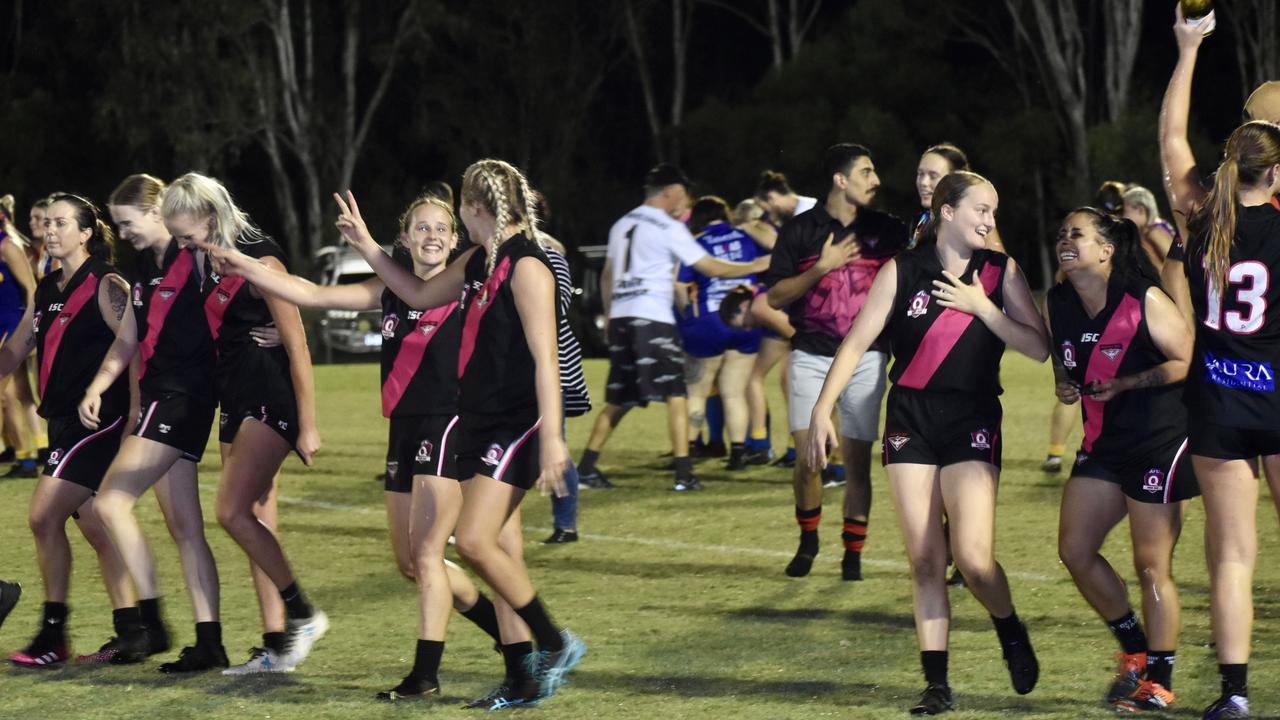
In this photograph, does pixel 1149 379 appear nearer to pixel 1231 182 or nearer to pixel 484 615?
pixel 1231 182

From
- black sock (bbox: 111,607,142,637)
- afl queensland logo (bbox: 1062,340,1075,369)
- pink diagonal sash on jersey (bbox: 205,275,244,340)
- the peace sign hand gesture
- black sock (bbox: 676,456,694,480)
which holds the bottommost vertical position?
black sock (bbox: 111,607,142,637)

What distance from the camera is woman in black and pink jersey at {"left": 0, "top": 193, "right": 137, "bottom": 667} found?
666cm

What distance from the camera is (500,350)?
5.81 metres

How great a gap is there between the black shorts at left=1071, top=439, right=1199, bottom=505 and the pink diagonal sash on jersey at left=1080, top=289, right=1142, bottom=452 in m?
0.16

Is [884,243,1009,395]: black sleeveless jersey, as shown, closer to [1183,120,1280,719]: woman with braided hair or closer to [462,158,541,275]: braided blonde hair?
[1183,120,1280,719]: woman with braided hair

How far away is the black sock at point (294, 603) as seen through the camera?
21.6ft

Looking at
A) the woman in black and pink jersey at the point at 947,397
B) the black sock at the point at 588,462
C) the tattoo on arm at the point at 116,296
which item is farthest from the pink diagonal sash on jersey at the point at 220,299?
the black sock at the point at 588,462

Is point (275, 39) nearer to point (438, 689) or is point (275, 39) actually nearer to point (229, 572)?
point (229, 572)

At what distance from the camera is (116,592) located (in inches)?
269

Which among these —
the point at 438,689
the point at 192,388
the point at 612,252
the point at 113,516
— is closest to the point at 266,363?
the point at 192,388

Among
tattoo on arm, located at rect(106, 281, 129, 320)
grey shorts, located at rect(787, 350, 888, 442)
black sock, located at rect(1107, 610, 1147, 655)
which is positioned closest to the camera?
black sock, located at rect(1107, 610, 1147, 655)

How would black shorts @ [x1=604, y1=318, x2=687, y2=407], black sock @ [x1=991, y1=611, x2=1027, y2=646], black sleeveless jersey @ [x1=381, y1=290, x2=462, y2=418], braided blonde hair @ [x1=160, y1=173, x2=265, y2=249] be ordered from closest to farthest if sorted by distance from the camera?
1. black sock @ [x1=991, y1=611, x2=1027, y2=646]
2. black sleeveless jersey @ [x1=381, y1=290, x2=462, y2=418]
3. braided blonde hair @ [x1=160, y1=173, x2=265, y2=249]
4. black shorts @ [x1=604, y1=318, x2=687, y2=407]

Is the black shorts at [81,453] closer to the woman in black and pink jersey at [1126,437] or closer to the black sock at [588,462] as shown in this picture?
the woman in black and pink jersey at [1126,437]

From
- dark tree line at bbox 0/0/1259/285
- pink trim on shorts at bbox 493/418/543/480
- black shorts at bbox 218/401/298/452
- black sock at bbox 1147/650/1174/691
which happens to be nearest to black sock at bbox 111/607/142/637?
black shorts at bbox 218/401/298/452
